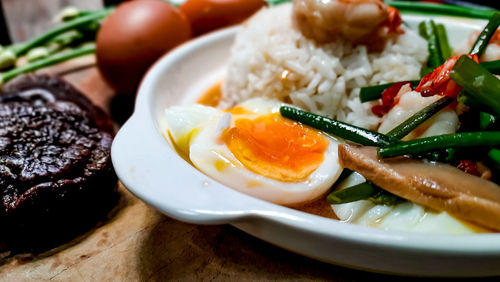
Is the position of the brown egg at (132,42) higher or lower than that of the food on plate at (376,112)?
lower

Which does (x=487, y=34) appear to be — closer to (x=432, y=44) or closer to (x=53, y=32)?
(x=432, y=44)

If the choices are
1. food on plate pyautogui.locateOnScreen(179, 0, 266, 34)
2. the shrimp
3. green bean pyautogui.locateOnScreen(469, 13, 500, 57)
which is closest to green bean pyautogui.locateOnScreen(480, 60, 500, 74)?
green bean pyautogui.locateOnScreen(469, 13, 500, 57)

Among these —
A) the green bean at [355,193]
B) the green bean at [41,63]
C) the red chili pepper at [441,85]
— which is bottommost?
the green bean at [41,63]

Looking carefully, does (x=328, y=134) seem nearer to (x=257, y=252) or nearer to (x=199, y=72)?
(x=257, y=252)

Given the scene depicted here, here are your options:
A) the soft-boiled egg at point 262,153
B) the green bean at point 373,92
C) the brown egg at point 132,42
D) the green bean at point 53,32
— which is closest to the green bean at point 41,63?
the green bean at point 53,32

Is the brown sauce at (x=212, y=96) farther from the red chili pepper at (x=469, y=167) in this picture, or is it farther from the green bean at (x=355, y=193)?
the red chili pepper at (x=469, y=167)

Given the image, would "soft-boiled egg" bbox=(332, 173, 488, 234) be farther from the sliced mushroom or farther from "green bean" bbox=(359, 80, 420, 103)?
"green bean" bbox=(359, 80, 420, 103)

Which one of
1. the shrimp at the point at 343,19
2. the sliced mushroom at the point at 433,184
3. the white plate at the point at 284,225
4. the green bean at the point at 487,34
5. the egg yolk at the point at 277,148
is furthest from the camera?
the shrimp at the point at 343,19
